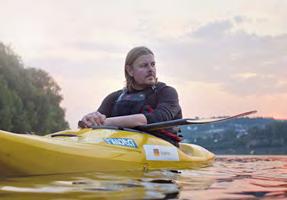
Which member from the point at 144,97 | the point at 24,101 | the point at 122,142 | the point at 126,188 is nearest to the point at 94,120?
the point at 122,142

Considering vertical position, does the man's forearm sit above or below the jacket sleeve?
below

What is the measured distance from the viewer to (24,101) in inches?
1260

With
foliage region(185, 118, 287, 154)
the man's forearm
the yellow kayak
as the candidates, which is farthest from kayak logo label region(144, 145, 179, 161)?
foliage region(185, 118, 287, 154)

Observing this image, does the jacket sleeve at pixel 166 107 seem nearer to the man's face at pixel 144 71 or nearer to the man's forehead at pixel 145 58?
the man's face at pixel 144 71

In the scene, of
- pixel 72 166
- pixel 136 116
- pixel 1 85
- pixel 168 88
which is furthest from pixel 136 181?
pixel 1 85

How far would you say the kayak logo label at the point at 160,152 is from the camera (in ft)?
16.6

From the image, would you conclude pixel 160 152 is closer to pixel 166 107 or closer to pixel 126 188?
pixel 166 107

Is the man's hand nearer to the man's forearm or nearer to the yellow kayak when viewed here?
the man's forearm

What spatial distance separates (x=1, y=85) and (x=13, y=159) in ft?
82.6

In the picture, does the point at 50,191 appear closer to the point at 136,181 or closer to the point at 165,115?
the point at 136,181

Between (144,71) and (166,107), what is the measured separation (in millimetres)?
615

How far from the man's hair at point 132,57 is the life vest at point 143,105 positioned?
0.62 feet

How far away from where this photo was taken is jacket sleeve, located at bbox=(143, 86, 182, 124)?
5.48m

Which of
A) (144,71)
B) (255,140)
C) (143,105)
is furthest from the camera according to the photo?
(255,140)
